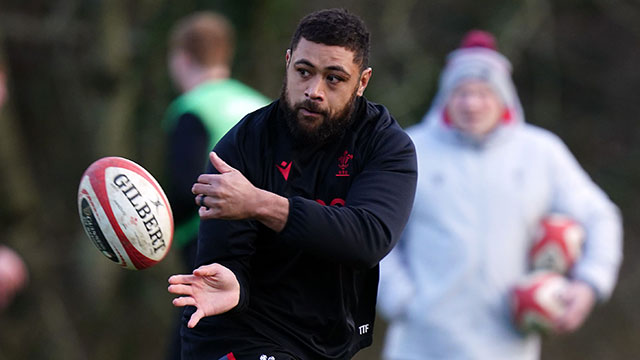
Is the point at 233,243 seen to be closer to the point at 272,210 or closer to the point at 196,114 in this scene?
the point at 272,210

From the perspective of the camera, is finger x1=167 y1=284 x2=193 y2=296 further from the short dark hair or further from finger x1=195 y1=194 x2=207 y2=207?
the short dark hair

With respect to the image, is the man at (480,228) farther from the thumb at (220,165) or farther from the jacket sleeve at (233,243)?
the thumb at (220,165)

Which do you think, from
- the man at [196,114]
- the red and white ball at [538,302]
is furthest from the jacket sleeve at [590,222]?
the man at [196,114]

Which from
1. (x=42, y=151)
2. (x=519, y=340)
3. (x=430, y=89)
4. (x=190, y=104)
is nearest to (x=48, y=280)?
(x=42, y=151)

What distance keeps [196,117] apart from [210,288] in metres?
2.47

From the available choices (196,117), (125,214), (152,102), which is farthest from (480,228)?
(152,102)

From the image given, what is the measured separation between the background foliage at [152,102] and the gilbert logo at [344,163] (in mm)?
6307

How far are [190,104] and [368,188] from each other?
2514 millimetres

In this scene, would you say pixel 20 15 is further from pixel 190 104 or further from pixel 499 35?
pixel 190 104

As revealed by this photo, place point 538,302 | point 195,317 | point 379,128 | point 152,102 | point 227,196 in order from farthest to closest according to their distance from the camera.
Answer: point 152,102
point 538,302
point 379,128
point 195,317
point 227,196

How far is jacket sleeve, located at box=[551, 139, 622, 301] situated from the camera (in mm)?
5441

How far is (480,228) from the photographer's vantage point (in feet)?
17.5

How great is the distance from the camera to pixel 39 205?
37.2 ft

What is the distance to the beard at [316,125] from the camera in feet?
10.3
